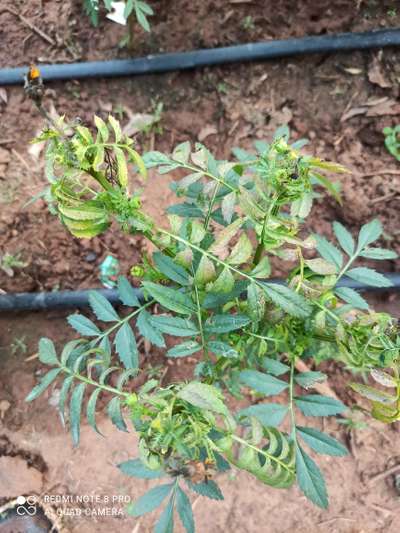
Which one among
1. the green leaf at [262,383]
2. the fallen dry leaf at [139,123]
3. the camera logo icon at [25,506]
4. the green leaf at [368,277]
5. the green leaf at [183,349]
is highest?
the fallen dry leaf at [139,123]

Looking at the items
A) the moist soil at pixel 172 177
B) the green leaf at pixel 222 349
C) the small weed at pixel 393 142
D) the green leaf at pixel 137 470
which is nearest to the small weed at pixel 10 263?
the moist soil at pixel 172 177

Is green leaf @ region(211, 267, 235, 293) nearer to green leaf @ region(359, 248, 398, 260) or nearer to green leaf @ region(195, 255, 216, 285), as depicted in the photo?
green leaf @ region(195, 255, 216, 285)

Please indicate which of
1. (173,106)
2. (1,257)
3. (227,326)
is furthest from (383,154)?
(1,257)

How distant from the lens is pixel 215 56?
2.46 metres

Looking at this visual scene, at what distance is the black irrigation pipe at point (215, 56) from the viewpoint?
239 centimetres

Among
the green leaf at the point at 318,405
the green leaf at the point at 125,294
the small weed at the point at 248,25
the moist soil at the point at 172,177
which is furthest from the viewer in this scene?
the small weed at the point at 248,25

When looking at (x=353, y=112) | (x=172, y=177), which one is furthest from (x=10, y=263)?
(x=353, y=112)

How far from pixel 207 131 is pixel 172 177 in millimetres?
319

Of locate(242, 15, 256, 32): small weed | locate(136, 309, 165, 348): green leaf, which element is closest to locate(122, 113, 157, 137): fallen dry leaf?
locate(242, 15, 256, 32): small weed

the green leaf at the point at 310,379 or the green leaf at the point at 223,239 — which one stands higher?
the green leaf at the point at 223,239

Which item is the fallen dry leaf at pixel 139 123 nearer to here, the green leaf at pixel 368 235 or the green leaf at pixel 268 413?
the green leaf at pixel 368 235

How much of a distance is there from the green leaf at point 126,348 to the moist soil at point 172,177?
84cm

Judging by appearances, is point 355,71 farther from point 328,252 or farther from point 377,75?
point 328,252

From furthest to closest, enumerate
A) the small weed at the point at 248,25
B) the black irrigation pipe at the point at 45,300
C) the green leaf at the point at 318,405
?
the small weed at the point at 248,25
the black irrigation pipe at the point at 45,300
the green leaf at the point at 318,405
